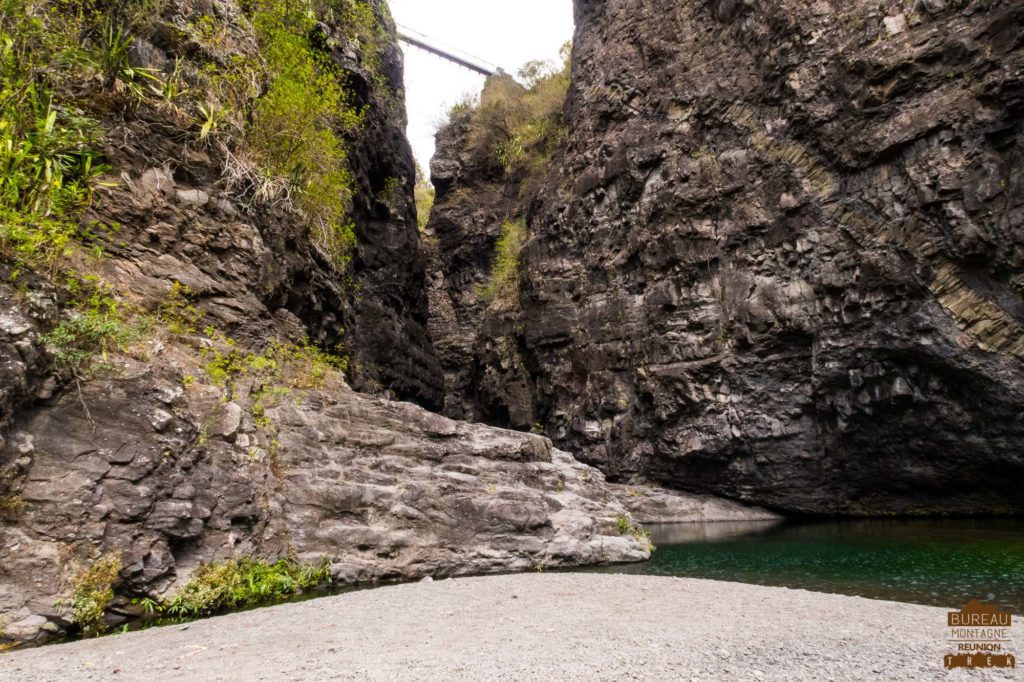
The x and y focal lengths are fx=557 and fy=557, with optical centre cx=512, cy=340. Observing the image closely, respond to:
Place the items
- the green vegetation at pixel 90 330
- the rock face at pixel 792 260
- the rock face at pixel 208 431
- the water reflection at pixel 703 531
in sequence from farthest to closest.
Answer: the water reflection at pixel 703 531 → the rock face at pixel 792 260 → the green vegetation at pixel 90 330 → the rock face at pixel 208 431

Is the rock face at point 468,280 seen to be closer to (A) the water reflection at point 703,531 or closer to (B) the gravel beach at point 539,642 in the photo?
(A) the water reflection at point 703,531

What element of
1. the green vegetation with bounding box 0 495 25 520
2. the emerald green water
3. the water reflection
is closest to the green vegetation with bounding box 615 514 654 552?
the emerald green water

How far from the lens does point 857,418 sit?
16141 millimetres

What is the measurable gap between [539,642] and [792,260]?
51.5 feet

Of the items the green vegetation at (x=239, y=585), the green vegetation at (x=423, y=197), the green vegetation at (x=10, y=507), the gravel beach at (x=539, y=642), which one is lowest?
the green vegetation at (x=239, y=585)

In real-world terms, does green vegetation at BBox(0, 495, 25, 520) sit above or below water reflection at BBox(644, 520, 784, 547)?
above

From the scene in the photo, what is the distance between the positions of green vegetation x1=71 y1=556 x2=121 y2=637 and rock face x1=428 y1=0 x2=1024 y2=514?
55.0 ft

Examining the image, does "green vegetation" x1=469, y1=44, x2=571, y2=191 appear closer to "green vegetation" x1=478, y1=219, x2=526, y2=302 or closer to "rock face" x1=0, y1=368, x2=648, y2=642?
"green vegetation" x1=478, y1=219, x2=526, y2=302

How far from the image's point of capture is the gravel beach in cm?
401

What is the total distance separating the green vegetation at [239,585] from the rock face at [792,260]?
47.5ft

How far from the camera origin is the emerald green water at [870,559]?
24.6 ft

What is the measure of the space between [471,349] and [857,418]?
1842 centimetres

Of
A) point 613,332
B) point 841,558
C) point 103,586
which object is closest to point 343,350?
point 103,586

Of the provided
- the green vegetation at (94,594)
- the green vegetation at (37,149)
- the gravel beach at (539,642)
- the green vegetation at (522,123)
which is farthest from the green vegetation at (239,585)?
the green vegetation at (522,123)
